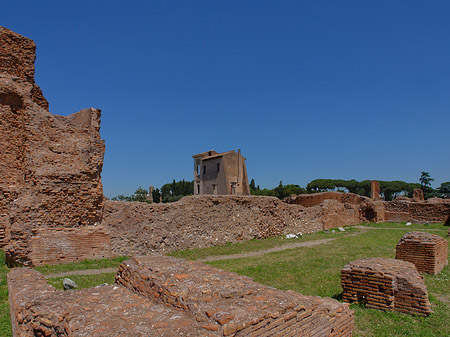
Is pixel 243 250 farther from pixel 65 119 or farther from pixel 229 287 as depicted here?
pixel 229 287

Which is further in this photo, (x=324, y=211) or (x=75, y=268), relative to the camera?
(x=324, y=211)

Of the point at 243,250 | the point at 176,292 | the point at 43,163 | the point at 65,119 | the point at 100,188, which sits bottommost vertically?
the point at 243,250

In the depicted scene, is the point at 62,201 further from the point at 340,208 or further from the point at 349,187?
the point at 349,187

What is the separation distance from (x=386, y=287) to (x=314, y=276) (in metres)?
2.60

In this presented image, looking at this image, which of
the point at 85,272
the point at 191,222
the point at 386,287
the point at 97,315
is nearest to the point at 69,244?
the point at 85,272

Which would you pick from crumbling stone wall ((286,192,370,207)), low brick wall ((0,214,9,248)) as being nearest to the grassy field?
low brick wall ((0,214,9,248))

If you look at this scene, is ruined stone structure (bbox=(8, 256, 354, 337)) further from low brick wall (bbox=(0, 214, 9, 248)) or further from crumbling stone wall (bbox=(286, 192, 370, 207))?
crumbling stone wall (bbox=(286, 192, 370, 207))

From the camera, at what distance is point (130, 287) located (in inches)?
150

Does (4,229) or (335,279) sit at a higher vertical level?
(4,229)

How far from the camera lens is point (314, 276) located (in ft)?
25.0

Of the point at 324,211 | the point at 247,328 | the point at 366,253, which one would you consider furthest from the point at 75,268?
the point at 324,211

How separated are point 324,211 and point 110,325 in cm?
1930

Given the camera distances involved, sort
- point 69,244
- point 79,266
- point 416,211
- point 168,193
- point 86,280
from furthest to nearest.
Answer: point 168,193
point 416,211
point 69,244
point 79,266
point 86,280

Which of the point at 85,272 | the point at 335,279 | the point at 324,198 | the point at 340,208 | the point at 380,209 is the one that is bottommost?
the point at 335,279
